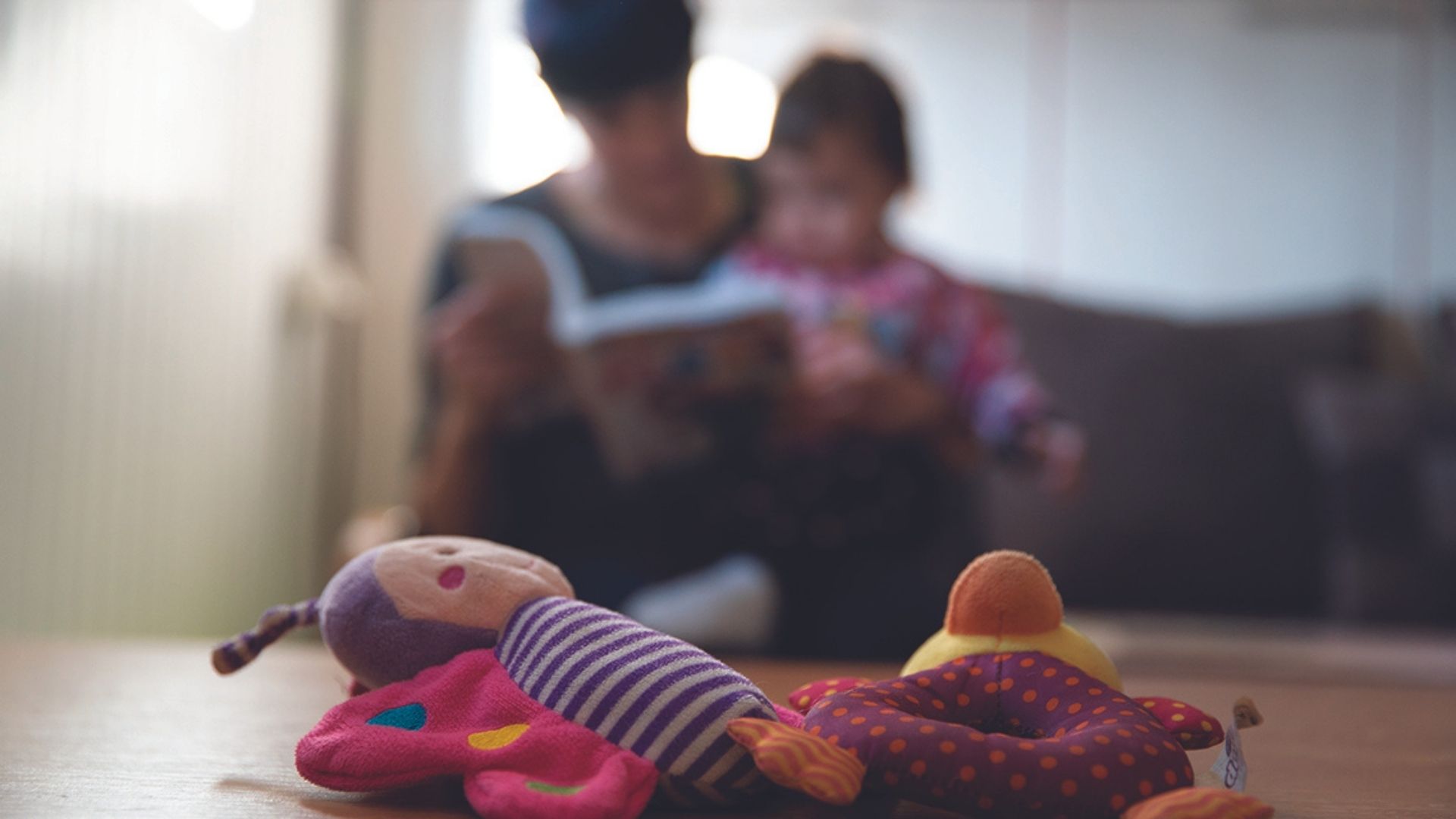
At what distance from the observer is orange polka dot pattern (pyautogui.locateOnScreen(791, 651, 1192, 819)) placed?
0.31 metres

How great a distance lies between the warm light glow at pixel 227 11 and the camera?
146 centimetres

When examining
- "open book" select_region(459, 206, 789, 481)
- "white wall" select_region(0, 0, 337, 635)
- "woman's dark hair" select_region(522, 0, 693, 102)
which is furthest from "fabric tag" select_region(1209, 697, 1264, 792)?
"white wall" select_region(0, 0, 337, 635)

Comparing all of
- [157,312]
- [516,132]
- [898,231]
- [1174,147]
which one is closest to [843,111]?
[898,231]

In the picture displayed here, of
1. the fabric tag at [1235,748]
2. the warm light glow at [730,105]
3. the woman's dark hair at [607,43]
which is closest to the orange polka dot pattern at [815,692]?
the fabric tag at [1235,748]

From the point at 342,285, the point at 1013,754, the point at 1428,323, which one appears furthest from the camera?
the point at 1428,323

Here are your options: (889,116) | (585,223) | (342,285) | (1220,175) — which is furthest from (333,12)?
(1220,175)

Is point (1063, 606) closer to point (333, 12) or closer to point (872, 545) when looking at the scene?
point (872, 545)

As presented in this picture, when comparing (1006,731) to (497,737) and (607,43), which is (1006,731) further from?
(607,43)

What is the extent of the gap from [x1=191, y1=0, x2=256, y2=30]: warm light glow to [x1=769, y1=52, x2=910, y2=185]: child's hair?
76cm

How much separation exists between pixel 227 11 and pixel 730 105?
849 millimetres

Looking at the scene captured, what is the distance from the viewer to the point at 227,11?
1.54 m

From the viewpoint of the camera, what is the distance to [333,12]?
1964 mm

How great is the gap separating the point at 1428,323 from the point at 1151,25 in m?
0.72

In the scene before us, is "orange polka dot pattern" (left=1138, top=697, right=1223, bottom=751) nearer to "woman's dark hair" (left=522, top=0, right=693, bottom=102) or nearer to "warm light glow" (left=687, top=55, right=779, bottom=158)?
"woman's dark hair" (left=522, top=0, right=693, bottom=102)
